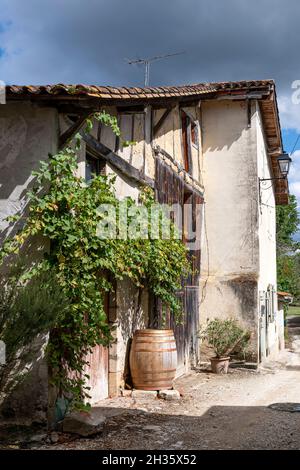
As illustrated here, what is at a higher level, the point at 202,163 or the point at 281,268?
the point at 202,163

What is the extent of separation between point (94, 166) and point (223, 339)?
5632 millimetres

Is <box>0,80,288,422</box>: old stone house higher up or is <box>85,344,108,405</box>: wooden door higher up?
<box>0,80,288,422</box>: old stone house

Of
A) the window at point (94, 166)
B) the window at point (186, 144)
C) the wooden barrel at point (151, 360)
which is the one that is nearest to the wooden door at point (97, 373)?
the wooden barrel at point (151, 360)

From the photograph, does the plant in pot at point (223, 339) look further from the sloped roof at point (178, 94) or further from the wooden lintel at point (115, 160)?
the sloped roof at point (178, 94)

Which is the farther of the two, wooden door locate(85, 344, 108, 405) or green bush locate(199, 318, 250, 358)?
green bush locate(199, 318, 250, 358)

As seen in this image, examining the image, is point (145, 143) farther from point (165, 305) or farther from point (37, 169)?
point (37, 169)

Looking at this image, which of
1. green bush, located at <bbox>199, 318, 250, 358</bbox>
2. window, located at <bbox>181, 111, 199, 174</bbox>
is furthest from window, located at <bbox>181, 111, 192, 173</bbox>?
green bush, located at <bbox>199, 318, 250, 358</bbox>

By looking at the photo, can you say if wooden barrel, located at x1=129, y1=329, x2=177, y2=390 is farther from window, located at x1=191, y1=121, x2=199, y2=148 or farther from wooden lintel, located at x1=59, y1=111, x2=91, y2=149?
window, located at x1=191, y1=121, x2=199, y2=148

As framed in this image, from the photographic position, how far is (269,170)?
16.9 meters

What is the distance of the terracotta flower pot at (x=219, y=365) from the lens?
37.2ft

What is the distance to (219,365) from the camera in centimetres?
1134

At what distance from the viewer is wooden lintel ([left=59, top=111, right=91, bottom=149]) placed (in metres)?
6.14
